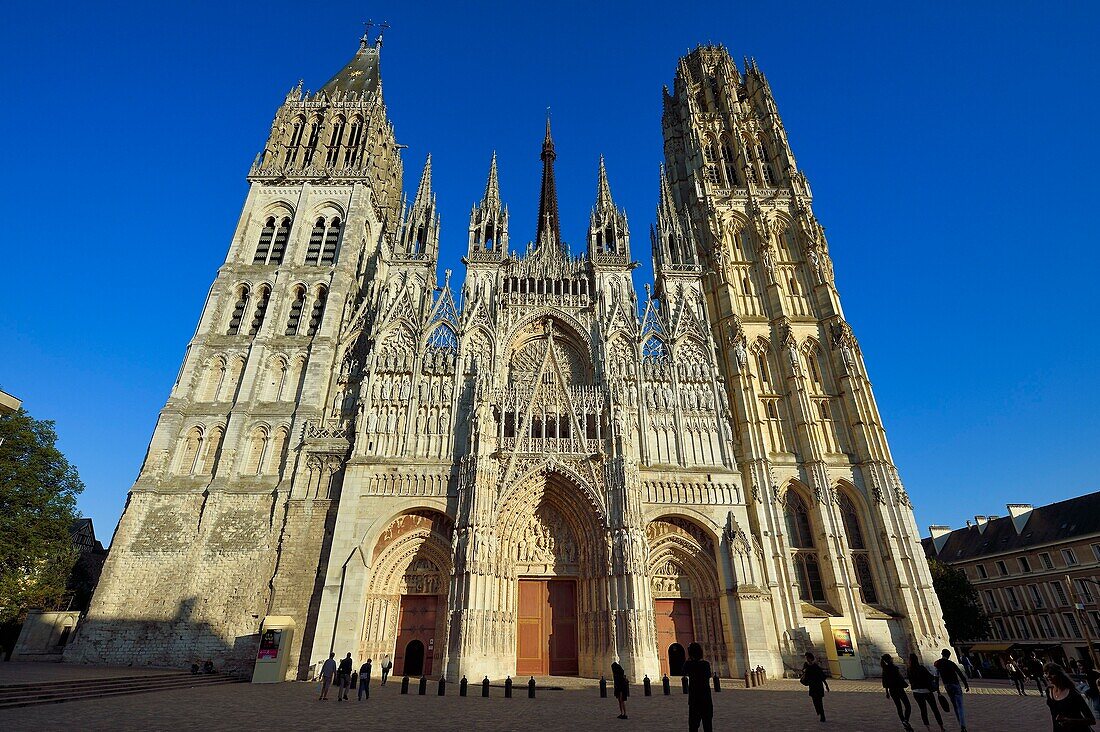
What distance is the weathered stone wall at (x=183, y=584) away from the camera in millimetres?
19578

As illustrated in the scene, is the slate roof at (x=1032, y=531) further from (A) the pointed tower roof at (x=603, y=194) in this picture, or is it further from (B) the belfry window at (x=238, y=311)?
(B) the belfry window at (x=238, y=311)

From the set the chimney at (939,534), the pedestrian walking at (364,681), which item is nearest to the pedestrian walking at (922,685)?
the pedestrian walking at (364,681)

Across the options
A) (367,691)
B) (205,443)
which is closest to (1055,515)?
(367,691)

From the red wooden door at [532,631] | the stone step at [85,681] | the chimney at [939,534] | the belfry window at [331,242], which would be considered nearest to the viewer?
the stone step at [85,681]

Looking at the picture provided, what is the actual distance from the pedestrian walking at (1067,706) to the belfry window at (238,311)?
1214 inches

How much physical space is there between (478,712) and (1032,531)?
144 feet

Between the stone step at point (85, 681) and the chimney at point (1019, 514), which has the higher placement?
the chimney at point (1019, 514)

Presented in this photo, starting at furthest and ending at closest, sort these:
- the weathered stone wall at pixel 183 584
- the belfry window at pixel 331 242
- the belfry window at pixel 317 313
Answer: the belfry window at pixel 331 242 < the belfry window at pixel 317 313 < the weathered stone wall at pixel 183 584

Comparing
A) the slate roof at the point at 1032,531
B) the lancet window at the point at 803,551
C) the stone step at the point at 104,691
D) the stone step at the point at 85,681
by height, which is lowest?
the stone step at the point at 104,691

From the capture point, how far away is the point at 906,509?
23016 mm

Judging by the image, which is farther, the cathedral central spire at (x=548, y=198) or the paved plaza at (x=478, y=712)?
the cathedral central spire at (x=548, y=198)

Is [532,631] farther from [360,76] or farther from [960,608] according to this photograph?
[360,76]

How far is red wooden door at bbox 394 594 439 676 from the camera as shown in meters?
20.3

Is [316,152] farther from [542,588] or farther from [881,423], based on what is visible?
[881,423]
